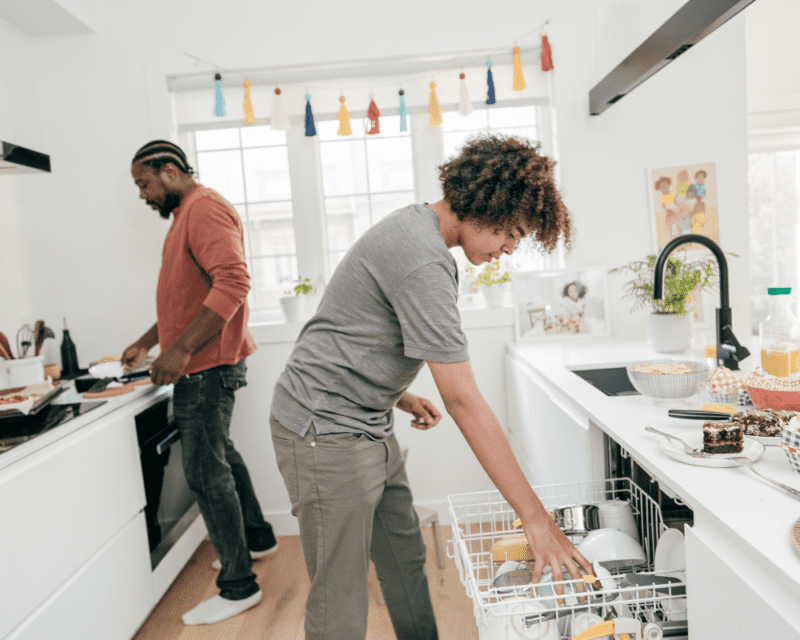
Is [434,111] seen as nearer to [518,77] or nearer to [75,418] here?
[518,77]

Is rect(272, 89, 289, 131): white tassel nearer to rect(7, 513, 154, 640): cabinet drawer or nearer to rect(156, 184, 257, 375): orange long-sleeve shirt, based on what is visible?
rect(156, 184, 257, 375): orange long-sleeve shirt

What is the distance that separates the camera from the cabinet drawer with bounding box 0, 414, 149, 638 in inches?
51.5

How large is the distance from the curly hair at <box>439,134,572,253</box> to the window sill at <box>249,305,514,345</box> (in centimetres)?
143

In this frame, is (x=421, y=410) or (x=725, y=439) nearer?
(x=725, y=439)

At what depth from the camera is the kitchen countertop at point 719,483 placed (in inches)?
27.8

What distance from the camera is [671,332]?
204cm

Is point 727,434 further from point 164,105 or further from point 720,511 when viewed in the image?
point 164,105

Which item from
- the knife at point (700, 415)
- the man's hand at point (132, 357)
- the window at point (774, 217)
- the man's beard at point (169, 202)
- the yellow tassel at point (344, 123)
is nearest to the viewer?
the knife at point (700, 415)

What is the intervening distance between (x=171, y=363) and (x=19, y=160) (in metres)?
0.71

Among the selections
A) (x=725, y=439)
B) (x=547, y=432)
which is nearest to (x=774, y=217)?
(x=547, y=432)

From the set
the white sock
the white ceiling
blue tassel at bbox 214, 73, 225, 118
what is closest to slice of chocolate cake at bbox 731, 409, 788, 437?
the white sock

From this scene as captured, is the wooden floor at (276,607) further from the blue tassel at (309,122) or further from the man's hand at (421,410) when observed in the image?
the blue tassel at (309,122)

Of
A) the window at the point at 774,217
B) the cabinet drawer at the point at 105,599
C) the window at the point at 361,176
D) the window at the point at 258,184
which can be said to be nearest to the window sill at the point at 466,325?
the window at the point at 258,184

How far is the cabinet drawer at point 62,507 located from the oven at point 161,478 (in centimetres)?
6
